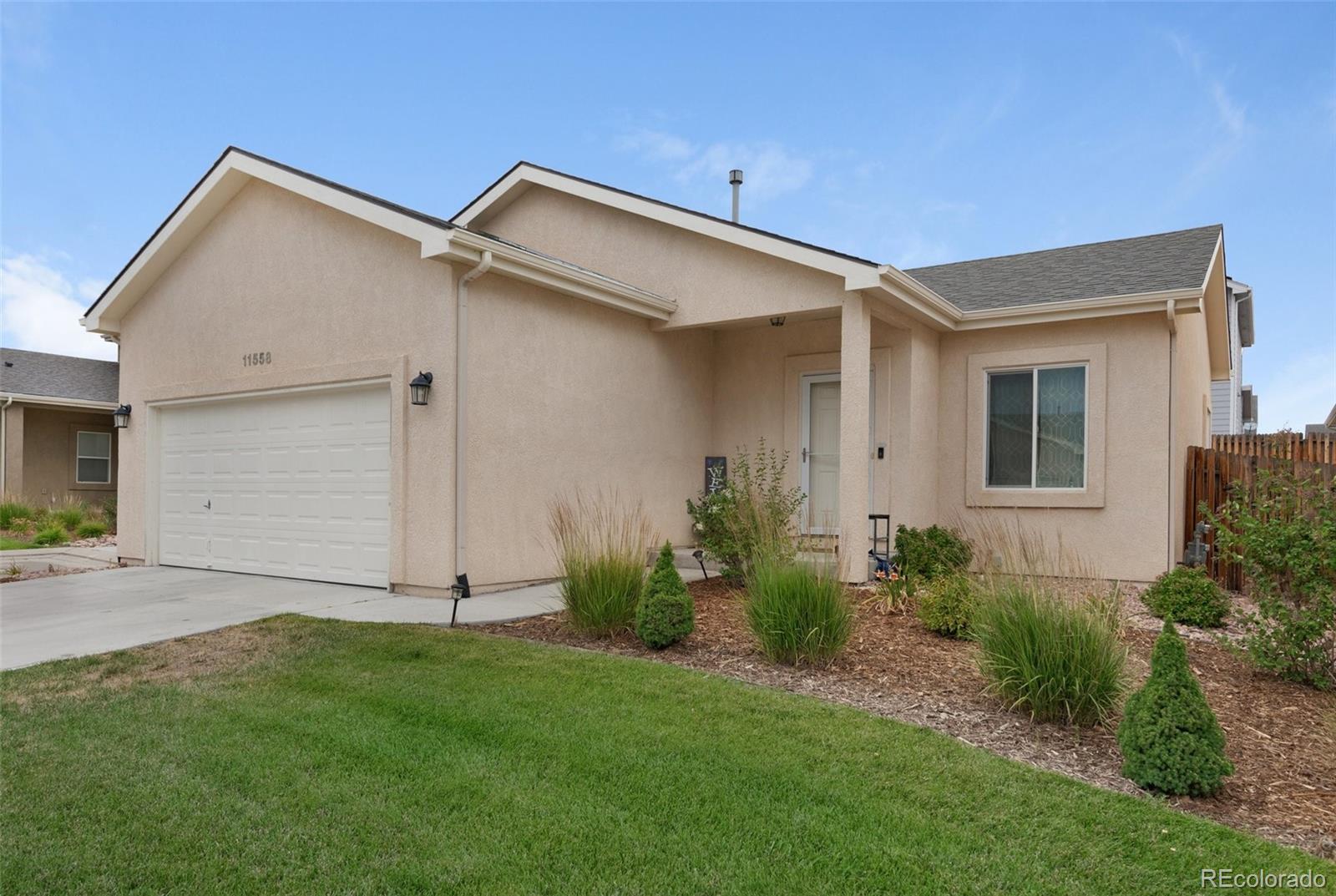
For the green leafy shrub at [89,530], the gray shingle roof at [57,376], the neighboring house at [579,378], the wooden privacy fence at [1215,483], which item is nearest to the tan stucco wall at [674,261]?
the neighboring house at [579,378]

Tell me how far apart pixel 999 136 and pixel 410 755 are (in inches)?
559

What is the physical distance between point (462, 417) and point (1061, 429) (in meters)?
7.28

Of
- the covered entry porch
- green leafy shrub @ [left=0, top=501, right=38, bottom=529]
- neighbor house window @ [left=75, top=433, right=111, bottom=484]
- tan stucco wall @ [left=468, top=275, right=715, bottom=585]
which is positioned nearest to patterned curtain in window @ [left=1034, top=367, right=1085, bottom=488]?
the covered entry porch

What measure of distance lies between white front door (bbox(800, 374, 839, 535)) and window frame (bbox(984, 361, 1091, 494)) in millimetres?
1931

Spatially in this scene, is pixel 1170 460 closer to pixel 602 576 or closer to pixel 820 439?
pixel 820 439

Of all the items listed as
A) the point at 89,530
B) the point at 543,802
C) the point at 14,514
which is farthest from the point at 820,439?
the point at 14,514

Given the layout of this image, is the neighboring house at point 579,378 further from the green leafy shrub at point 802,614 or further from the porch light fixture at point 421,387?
the green leafy shrub at point 802,614

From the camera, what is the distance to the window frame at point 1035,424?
9.76 m

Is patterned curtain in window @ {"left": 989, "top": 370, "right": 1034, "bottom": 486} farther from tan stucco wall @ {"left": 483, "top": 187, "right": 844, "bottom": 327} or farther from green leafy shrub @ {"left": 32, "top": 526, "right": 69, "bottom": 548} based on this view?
green leafy shrub @ {"left": 32, "top": 526, "right": 69, "bottom": 548}

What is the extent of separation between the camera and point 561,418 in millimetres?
9297

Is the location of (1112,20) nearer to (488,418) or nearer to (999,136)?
(999,136)

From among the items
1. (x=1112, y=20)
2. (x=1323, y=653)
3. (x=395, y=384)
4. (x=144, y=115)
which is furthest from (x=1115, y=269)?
(x=144, y=115)

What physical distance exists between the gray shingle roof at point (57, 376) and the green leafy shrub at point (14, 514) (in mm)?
2989

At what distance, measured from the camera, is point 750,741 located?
164 inches
